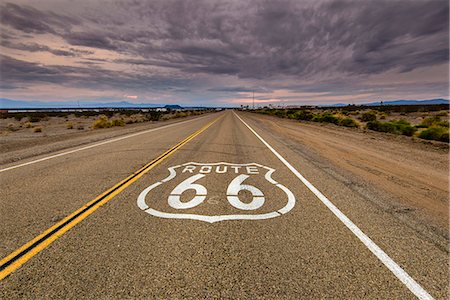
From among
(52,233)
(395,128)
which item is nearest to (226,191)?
(52,233)

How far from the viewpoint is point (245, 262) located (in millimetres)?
2684

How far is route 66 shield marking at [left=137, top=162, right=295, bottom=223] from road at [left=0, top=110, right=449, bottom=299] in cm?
3

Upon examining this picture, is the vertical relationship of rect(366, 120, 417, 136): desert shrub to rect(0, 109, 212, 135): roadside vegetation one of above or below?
below

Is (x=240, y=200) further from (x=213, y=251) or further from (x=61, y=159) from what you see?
(x=61, y=159)

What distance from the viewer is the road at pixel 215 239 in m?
2.32

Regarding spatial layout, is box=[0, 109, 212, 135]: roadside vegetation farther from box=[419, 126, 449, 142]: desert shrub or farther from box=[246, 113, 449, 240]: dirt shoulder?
box=[419, 126, 449, 142]: desert shrub

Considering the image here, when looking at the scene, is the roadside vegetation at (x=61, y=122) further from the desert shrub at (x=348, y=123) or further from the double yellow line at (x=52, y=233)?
the desert shrub at (x=348, y=123)

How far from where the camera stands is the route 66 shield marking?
380cm

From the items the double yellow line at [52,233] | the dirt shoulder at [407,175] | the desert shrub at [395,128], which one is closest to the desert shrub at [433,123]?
the desert shrub at [395,128]

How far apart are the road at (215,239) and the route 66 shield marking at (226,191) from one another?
0.03 m

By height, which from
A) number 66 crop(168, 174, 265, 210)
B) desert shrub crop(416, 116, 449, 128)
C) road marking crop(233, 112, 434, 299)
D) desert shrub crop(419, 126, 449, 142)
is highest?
desert shrub crop(416, 116, 449, 128)

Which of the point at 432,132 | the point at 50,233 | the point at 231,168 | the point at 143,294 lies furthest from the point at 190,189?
the point at 432,132

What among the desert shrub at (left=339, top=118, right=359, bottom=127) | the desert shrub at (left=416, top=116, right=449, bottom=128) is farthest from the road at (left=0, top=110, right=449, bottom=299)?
the desert shrub at (left=339, top=118, right=359, bottom=127)

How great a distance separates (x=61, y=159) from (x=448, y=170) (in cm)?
1277
